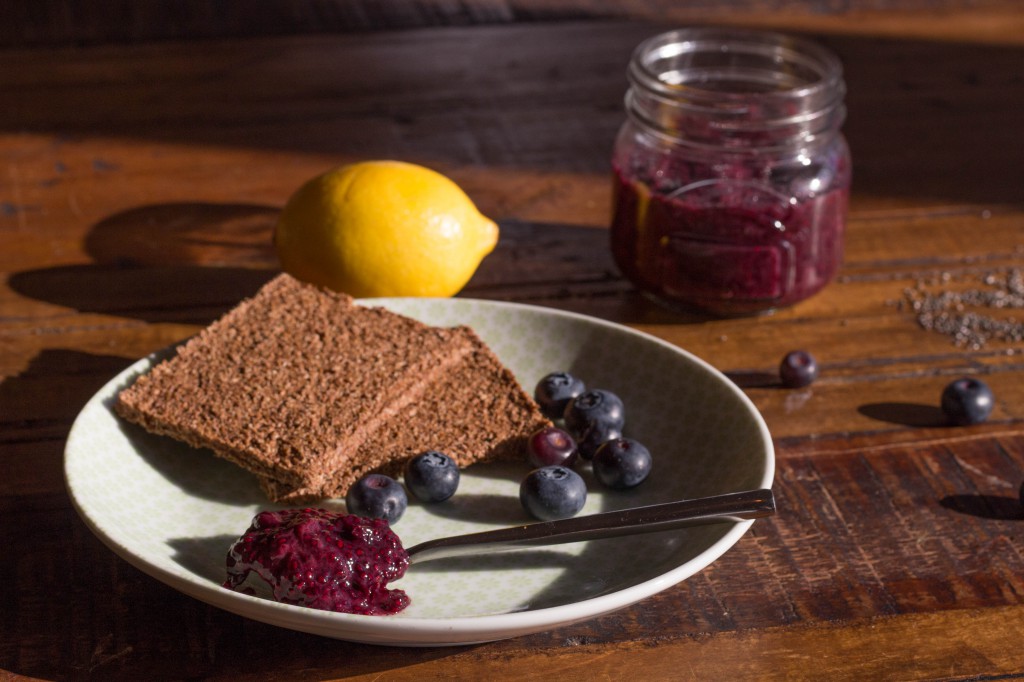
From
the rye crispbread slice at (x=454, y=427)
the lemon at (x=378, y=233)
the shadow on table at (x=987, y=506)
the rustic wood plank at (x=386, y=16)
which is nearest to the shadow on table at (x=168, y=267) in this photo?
the lemon at (x=378, y=233)

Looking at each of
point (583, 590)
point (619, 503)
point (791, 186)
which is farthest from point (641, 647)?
point (791, 186)

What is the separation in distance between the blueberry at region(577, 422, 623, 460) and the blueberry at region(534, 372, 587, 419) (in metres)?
0.08

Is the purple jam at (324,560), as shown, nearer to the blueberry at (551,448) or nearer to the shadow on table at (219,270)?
the blueberry at (551,448)

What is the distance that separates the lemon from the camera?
1.54 m

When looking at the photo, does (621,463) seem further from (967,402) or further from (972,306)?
(972,306)

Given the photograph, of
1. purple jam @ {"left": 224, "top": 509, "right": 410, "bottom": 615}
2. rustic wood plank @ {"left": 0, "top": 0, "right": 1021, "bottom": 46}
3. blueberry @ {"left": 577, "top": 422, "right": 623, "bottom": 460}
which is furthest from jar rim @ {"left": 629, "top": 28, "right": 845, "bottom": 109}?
rustic wood plank @ {"left": 0, "top": 0, "right": 1021, "bottom": 46}

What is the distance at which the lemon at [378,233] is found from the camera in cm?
154

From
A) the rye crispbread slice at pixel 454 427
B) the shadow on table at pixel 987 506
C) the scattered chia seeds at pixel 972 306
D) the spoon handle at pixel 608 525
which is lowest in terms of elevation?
the shadow on table at pixel 987 506

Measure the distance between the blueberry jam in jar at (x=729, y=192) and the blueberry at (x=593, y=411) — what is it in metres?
0.31

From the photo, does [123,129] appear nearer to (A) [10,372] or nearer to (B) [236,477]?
(A) [10,372]

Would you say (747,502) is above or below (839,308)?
above

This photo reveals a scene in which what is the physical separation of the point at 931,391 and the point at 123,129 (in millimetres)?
1522

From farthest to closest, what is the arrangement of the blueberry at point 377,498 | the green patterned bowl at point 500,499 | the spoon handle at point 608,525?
the blueberry at point 377,498 → the spoon handle at point 608,525 → the green patterned bowl at point 500,499

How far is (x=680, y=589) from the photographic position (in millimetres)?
1156
